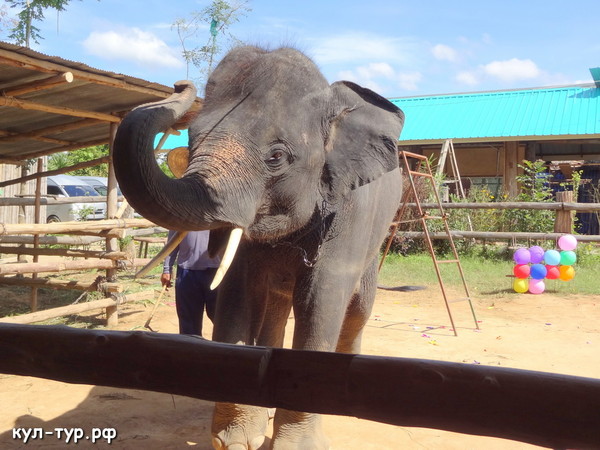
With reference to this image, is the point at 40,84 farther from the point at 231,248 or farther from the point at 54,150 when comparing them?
the point at 231,248

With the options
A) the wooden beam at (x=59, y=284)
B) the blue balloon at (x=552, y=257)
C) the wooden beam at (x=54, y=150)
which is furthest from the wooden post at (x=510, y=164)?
the wooden beam at (x=59, y=284)

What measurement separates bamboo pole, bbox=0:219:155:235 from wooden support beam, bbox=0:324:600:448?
4.06 meters

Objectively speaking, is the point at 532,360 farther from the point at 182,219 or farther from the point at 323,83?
the point at 182,219

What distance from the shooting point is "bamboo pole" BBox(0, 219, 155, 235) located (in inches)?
242

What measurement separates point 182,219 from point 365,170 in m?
1.21

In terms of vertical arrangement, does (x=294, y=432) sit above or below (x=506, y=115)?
below

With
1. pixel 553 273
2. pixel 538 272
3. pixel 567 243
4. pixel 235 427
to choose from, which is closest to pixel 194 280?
pixel 235 427

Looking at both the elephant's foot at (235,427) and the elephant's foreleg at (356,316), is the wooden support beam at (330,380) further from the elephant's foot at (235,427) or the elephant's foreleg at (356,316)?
the elephant's foreleg at (356,316)

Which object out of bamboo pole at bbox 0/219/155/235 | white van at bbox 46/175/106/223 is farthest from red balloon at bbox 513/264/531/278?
white van at bbox 46/175/106/223

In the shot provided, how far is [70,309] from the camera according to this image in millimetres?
7152

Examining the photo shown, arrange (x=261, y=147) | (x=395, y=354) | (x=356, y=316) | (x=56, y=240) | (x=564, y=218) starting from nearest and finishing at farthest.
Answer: (x=261, y=147)
(x=356, y=316)
(x=395, y=354)
(x=56, y=240)
(x=564, y=218)

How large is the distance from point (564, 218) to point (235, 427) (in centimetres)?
1020

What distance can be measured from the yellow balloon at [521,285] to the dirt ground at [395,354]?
186mm

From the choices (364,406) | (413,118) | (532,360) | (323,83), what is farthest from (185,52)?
(364,406)
